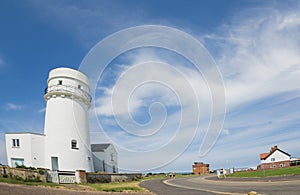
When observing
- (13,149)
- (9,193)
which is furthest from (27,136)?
(9,193)

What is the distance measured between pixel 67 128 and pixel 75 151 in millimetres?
2897

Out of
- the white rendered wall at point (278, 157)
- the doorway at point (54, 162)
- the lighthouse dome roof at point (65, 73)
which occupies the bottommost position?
the white rendered wall at point (278, 157)

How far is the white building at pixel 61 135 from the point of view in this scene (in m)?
33.0

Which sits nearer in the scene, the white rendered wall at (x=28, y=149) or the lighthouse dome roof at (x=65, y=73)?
the white rendered wall at (x=28, y=149)

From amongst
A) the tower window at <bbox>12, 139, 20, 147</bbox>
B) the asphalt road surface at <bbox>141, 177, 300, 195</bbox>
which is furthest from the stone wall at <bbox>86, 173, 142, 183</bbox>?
the asphalt road surface at <bbox>141, 177, 300, 195</bbox>

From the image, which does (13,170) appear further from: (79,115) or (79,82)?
(79,82)

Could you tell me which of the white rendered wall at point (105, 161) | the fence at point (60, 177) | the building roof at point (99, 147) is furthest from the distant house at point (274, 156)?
the fence at point (60, 177)

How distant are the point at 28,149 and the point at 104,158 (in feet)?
56.3

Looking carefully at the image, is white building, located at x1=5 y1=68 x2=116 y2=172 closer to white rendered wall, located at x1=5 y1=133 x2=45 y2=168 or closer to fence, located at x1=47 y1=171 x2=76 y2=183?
white rendered wall, located at x1=5 y1=133 x2=45 y2=168

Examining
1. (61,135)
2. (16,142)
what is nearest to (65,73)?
(61,135)

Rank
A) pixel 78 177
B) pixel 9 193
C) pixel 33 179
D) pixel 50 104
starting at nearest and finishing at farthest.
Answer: pixel 9 193, pixel 33 179, pixel 78 177, pixel 50 104

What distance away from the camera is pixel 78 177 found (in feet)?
97.1

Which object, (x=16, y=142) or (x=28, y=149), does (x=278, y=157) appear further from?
(x=16, y=142)

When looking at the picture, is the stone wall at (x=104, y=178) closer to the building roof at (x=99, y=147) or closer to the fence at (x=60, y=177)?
the fence at (x=60, y=177)
